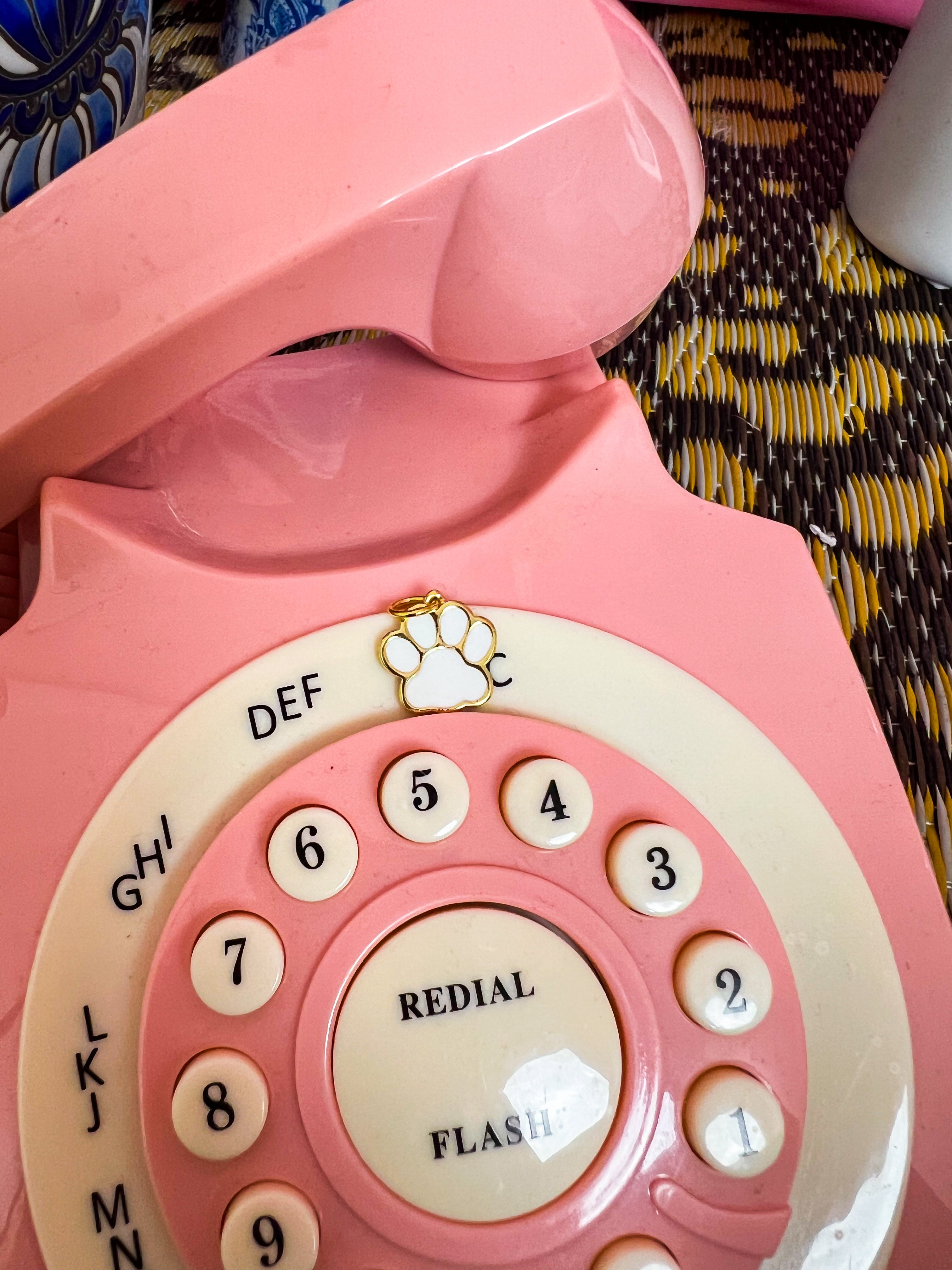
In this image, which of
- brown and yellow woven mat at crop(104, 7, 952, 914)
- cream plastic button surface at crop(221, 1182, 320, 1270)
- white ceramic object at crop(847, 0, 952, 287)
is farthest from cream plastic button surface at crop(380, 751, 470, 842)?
white ceramic object at crop(847, 0, 952, 287)

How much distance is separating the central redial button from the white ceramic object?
1.54 feet

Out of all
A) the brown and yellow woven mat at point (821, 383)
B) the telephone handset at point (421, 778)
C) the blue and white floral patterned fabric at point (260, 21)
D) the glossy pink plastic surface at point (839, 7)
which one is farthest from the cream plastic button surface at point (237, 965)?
the glossy pink plastic surface at point (839, 7)

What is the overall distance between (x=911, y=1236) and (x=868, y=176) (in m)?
0.54

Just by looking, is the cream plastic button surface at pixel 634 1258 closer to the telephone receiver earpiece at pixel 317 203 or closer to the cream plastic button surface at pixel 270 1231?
the cream plastic button surface at pixel 270 1231

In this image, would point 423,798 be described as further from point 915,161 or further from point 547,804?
point 915,161

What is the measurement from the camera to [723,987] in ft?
0.93

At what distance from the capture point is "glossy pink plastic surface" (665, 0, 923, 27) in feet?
2.42

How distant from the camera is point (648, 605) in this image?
327mm

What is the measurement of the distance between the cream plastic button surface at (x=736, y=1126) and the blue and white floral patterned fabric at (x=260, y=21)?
1.85 ft

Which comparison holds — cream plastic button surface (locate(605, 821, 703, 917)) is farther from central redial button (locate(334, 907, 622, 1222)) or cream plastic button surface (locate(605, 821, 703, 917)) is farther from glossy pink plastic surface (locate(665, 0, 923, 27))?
glossy pink plastic surface (locate(665, 0, 923, 27))

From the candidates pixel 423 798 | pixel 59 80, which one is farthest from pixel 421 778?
pixel 59 80

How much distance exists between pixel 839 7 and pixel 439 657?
28.0 inches

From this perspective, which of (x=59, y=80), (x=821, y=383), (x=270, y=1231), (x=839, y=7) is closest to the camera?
(x=270, y=1231)

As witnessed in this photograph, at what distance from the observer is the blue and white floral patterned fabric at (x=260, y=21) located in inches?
22.5
